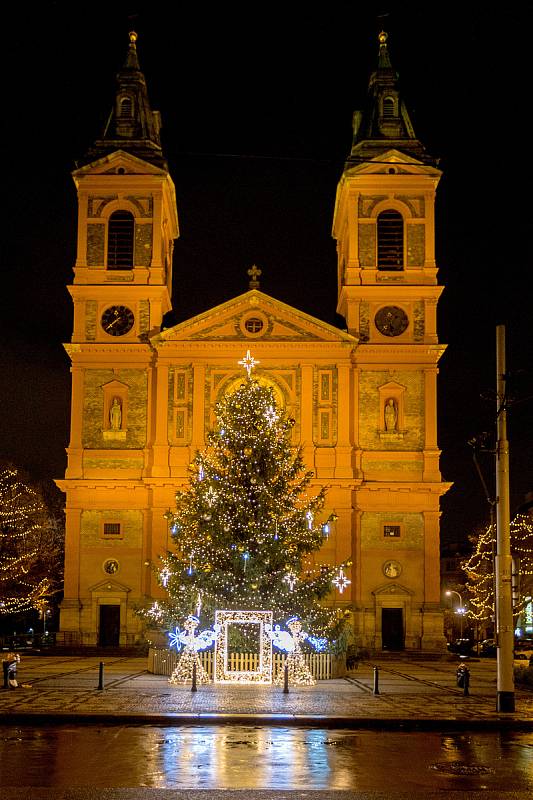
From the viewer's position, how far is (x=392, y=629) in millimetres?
46656

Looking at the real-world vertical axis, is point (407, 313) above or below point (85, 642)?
above

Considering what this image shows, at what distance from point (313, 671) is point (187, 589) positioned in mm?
4291

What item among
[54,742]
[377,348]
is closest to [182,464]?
[377,348]

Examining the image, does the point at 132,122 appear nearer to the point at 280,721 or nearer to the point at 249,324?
the point at 249,324

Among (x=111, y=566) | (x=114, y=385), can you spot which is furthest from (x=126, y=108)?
(x=111, y=566)

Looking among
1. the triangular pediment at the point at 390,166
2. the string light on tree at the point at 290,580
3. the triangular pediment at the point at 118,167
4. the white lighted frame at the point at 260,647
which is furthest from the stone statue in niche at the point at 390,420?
the white lighted frame at the point at 260,647

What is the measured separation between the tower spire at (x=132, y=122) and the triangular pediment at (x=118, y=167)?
0.52m

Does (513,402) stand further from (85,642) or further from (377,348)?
(85,642)

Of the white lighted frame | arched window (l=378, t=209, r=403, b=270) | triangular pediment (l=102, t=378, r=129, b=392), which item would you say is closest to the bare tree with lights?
triangular pediment (l=102, t=378, r=129, b=392)

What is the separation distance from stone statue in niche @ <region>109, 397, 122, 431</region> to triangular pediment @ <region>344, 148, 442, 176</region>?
608 inches

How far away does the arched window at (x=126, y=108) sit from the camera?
172 feet

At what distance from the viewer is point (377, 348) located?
48406 millimetres

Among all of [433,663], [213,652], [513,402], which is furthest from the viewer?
[433,663]

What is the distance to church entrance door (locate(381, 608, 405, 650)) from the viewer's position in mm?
46531
